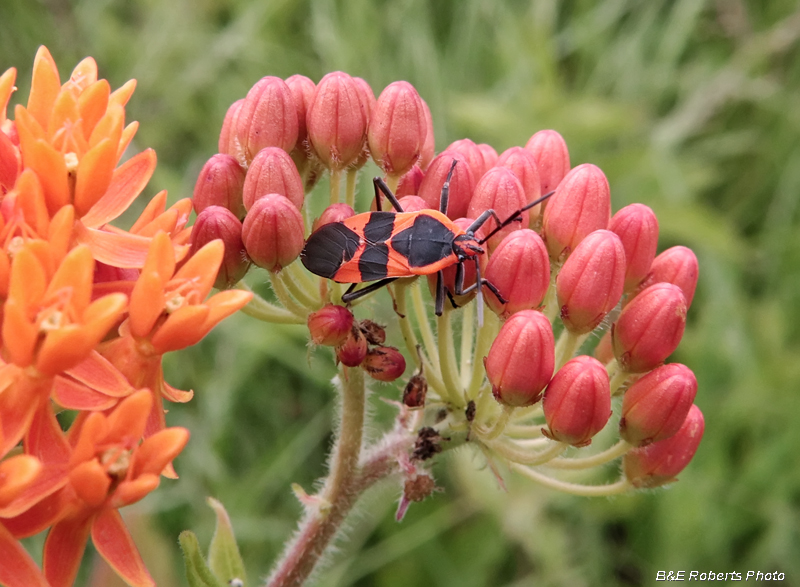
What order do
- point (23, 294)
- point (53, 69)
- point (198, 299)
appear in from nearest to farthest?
1. point (23, 294)
2. point (198, 299)
3. point (53, 69)

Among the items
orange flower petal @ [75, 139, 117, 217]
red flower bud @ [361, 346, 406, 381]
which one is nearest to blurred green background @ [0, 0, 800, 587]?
red flower bud @ [361, 346, 406, 381]

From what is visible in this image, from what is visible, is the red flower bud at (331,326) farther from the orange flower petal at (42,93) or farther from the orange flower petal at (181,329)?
the orange flower petal at (42,93)

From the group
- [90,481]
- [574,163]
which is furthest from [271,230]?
[574,163]

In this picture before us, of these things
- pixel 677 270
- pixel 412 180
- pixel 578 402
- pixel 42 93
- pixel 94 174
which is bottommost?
pixel 578 402

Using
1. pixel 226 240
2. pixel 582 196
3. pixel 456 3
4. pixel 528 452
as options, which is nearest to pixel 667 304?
pixel 582 196

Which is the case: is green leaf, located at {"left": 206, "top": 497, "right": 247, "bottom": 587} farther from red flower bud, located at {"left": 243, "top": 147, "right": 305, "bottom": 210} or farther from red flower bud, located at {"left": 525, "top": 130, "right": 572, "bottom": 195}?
red flower bud, located at {"left": 525, "top": 130, "right": 572, "bottom": 195}

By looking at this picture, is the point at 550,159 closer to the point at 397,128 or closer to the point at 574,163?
the point at 397,128

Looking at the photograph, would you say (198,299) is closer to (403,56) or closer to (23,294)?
(23,294)
